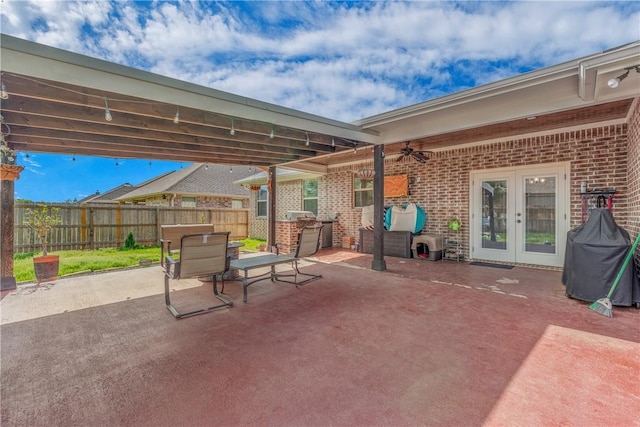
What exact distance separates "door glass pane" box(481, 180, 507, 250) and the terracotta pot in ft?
30.2

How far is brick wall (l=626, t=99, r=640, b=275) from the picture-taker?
13.6 ft

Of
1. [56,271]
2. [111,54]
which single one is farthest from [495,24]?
[56,271]

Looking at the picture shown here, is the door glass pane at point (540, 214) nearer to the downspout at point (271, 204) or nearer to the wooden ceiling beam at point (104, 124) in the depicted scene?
the wooden ceiling beam at point (104, 124)

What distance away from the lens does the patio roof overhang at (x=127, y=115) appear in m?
2.79

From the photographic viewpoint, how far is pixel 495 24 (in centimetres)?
539

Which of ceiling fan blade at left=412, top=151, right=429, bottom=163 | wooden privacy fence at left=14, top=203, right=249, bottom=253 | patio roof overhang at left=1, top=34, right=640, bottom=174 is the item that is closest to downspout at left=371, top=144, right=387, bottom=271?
patio roof overhang at left=1, top=34, right=640, bottom=174

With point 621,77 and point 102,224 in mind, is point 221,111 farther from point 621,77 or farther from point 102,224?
point 102,224

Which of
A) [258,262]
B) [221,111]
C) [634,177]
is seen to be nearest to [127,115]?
[221,111]

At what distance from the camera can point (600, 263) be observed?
383cm

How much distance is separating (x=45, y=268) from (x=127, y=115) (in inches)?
135

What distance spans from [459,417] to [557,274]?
551 cm

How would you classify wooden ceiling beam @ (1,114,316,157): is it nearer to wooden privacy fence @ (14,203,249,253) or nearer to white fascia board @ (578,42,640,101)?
wooden privacy fence @ (14,203,249,253)

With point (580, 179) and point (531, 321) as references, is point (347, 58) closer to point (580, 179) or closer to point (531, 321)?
point (580, 179)

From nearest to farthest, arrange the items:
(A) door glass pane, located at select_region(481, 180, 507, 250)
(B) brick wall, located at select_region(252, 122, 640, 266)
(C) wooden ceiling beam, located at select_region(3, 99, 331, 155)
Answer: (C) wooden ceiling beam, located at select_region(3, 99, 331, 155) < (B) brick wall, located at select_region(252, 122, 640, 266) < (A) door glass pane, located at select_region(481, 180, 507, 250)
